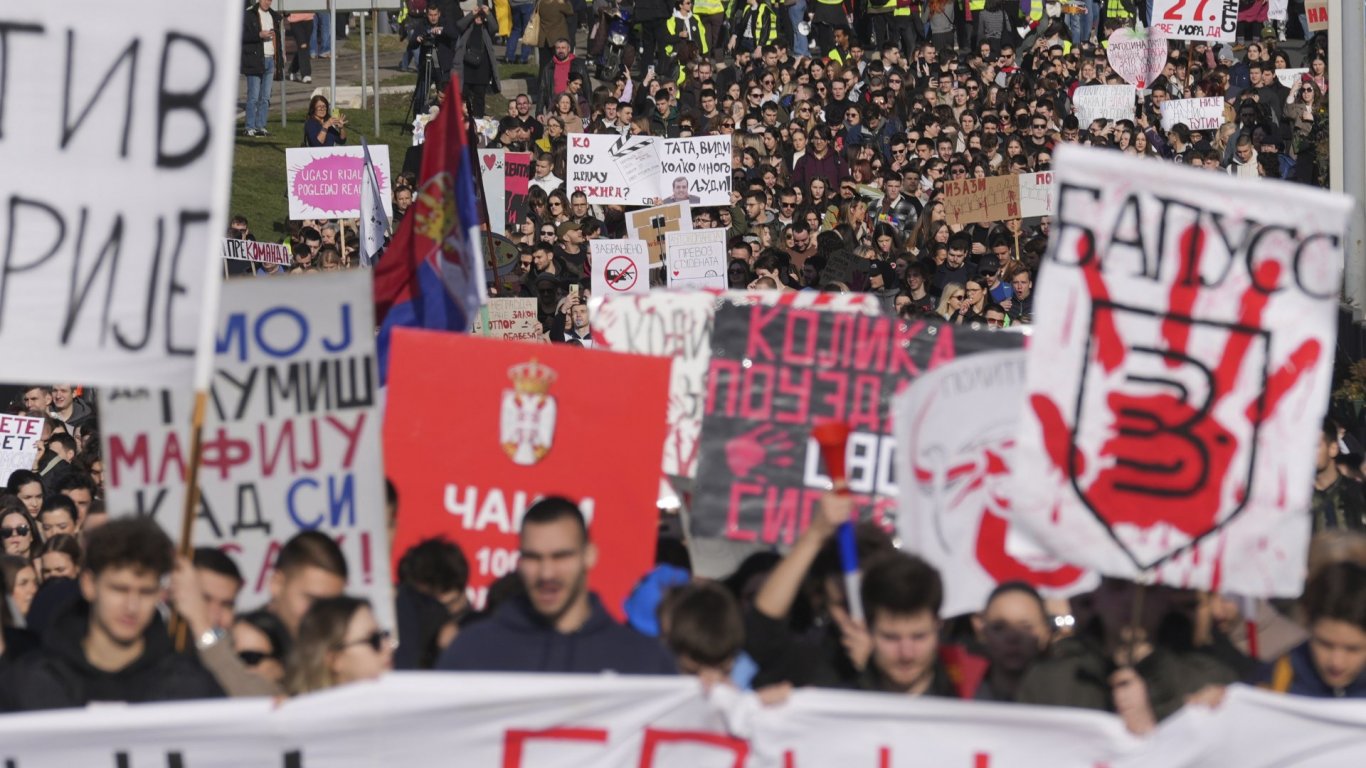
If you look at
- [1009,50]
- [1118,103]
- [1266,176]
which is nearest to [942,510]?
[1266,176]

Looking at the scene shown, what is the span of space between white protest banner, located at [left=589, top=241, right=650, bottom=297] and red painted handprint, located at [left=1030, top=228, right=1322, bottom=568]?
11.9m

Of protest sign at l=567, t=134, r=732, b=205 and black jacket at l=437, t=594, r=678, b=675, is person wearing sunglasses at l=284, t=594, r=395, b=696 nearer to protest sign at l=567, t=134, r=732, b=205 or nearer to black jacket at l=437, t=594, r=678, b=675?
black jacket at l=437, t=594, r=678, b=675

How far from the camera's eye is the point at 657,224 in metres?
19.1

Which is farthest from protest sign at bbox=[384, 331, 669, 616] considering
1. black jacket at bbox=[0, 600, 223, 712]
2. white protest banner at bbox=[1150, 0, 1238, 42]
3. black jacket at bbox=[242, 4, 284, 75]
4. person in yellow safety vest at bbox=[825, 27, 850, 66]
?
person in yellow safety vest at bbox=[825, 27, 850, 66]

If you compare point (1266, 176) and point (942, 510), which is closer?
point (942, 510)

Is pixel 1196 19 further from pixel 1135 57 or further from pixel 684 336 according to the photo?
pixel 684 336

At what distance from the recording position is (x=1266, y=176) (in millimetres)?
20750

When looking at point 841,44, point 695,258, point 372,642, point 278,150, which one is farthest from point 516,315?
point 278,150

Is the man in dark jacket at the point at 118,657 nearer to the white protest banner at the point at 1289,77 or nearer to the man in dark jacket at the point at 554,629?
the man in dark jacket at the point at 554,629

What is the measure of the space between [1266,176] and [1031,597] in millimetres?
15234

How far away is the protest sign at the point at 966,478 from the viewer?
6.86 meters

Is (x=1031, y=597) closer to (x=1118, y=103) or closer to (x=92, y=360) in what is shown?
(x=92, y=360)

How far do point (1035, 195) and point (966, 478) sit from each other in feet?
41.8

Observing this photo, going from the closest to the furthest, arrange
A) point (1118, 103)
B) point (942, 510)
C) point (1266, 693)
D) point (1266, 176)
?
1. point (1266, 693)
2. point (942, 510)
3. point (1266, 176)
4. point (1118, 103)
